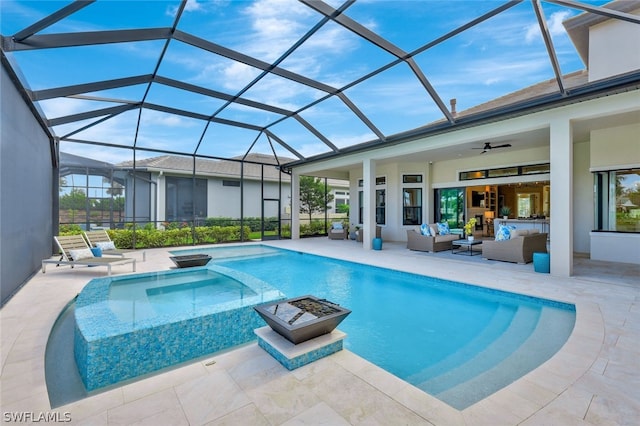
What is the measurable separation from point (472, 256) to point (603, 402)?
711 centimetres

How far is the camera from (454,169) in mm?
12227

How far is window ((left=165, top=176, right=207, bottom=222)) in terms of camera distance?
14055 mm

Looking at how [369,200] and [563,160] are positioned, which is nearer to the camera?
[563,160]

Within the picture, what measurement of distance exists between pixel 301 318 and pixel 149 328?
1.70m

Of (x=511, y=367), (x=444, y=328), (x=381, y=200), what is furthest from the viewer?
(x=381, y=200)

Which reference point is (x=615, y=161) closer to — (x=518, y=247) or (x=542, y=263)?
(x=518, y=247)

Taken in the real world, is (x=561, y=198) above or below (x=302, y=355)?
above

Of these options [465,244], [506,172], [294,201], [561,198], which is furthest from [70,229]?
[506,172]

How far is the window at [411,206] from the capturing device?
13.0 meters

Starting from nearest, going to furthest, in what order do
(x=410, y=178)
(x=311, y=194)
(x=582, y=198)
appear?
(x=582, y=198), (x=410, y=178), (x=311, y=194)

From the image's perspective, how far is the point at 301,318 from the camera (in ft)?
9.42

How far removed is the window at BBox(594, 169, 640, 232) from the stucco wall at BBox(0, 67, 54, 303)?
12.7m

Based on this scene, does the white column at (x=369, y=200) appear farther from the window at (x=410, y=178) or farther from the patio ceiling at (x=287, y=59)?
the window at (x=410, y=178)

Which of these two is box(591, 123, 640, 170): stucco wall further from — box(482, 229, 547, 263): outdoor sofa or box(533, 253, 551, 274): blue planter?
box(533, 253, 551, 274): blue planter
